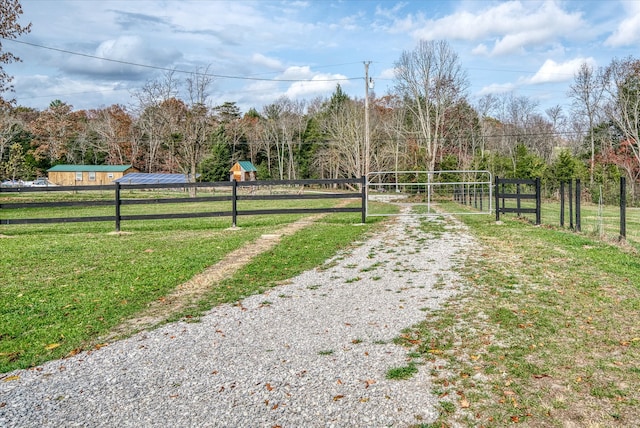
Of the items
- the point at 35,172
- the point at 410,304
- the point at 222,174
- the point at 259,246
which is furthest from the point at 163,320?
the point at 35,172

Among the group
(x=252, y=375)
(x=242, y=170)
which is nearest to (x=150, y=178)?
(x=242, y=170)

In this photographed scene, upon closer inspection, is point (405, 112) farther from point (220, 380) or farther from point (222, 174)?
point (220, 380)

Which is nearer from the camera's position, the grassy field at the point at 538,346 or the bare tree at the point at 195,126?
the grassy field at the point at 538,346

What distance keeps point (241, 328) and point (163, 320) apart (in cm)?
99

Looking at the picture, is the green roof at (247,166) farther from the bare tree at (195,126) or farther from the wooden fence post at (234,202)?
the wooden fence post at (234,202)

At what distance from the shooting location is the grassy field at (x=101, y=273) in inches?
184

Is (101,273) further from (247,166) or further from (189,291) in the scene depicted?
(247,166)

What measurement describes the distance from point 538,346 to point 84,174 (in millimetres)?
69682

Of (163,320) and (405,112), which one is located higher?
(405,112)

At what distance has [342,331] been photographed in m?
4.61

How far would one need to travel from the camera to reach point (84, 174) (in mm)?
63594

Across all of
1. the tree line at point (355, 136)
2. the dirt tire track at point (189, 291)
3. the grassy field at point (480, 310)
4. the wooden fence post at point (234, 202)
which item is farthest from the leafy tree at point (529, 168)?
the dirt tire track at point (189, 291)

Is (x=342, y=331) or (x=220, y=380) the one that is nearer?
(x=220, y=380)

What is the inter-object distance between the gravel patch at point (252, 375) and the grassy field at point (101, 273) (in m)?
0.58
